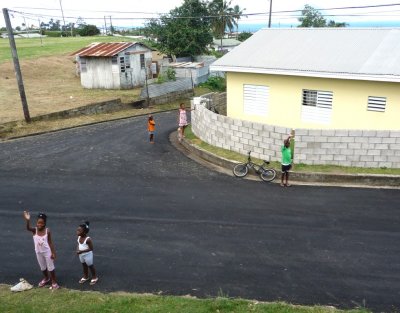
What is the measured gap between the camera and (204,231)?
1104cm

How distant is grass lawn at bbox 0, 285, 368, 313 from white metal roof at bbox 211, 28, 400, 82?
36.6 feet

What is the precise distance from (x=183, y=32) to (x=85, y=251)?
1391 inches

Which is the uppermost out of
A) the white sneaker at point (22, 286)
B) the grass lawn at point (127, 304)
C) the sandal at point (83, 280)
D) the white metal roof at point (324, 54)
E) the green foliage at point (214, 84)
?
the white metal roof at point (324, 54)

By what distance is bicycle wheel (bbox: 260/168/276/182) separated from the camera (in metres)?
14.6

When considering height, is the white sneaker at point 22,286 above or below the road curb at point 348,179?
above

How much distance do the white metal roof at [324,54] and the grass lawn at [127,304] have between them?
36.6 feet

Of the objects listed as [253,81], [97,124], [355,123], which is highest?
[253,81]

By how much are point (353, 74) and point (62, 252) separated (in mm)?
12492

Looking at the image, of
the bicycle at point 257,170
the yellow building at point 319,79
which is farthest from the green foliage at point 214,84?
the bicycle at point 257,170

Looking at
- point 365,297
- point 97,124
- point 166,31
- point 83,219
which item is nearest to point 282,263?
point 365,297

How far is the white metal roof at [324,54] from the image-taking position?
16.3 meters

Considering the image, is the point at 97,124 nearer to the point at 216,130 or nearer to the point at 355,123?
the point at 216,130

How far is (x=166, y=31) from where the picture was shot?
4106cm

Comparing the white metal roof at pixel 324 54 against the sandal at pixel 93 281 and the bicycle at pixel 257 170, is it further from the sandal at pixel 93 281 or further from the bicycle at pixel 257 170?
the sandal at pixel 93 281
